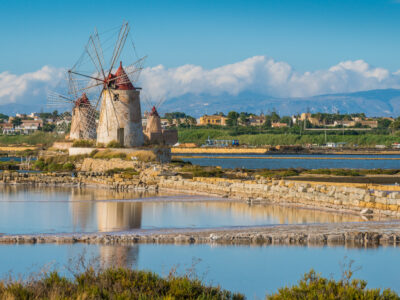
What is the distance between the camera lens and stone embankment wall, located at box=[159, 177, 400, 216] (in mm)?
15062

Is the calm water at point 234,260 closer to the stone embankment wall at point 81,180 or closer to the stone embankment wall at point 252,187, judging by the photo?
the stone embankment wall at point 252,187

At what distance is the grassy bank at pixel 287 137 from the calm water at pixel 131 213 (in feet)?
213

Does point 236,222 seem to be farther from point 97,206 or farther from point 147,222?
point 97,206

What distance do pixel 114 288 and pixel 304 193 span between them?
11.6 metres

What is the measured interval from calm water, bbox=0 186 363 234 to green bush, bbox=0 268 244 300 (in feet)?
19.5

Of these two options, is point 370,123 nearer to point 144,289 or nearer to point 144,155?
point 144,155

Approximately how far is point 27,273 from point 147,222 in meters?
5.77

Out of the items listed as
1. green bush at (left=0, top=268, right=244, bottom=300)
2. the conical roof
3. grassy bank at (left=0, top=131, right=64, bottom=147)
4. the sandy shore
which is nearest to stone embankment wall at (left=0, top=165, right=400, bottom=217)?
the sandy shore

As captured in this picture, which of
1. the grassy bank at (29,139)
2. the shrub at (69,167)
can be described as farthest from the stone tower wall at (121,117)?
the grassy bank at (29,139)

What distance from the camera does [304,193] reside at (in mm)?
17719

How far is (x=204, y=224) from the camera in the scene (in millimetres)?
13852

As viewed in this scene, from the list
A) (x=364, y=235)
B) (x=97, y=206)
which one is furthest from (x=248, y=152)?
(x=364, y=235)

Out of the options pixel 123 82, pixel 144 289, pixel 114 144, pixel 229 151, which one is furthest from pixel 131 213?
pixel 229 151

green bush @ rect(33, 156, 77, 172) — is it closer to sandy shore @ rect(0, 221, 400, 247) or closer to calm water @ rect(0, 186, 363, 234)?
calm water @ rect(0, 186, 363, 234)
